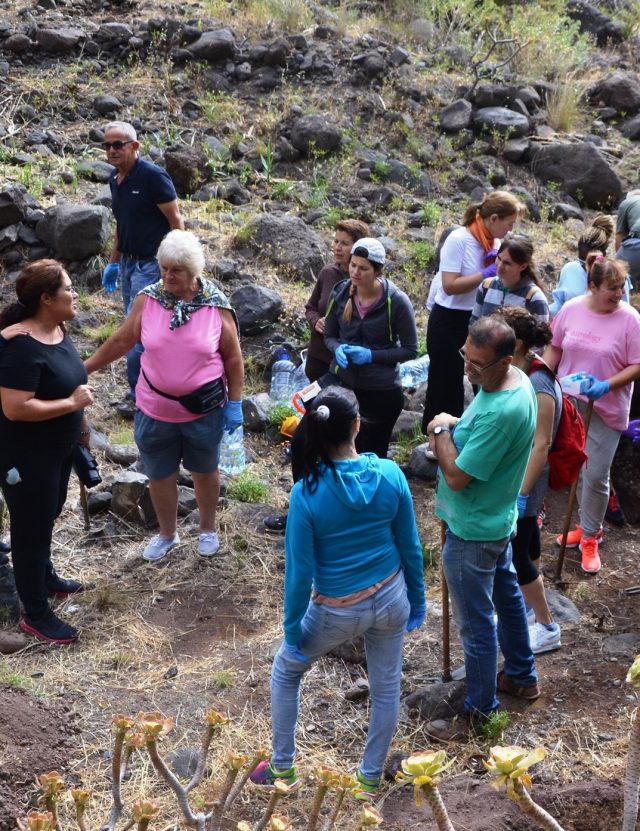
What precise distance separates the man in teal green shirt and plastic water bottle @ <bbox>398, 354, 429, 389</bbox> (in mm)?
3530

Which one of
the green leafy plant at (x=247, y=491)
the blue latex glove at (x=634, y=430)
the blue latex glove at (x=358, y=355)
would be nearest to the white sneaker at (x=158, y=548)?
the green leafy plant at (x=247, y=491)

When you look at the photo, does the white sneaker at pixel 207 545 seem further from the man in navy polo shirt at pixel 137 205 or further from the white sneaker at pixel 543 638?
the white sneaker at pixel 543 638

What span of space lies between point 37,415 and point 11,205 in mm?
4796

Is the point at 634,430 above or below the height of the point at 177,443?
below

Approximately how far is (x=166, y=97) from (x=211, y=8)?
2.24 meters

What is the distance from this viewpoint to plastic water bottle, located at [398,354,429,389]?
24.7ft

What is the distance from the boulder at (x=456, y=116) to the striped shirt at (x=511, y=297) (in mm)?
7072

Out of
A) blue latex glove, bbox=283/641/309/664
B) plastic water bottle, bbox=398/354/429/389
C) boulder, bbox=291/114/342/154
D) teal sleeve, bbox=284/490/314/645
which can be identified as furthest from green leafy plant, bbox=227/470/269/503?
boulder, bbox=291/114/342/154

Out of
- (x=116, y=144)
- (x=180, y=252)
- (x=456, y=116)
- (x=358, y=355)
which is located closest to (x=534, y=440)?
(x=358, y=355)

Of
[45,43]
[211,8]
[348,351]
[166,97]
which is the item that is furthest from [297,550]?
[211,8]

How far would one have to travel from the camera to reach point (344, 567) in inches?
133

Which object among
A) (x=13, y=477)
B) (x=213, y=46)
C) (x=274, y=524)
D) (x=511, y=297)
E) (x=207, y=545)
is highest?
(x=511, y=297)

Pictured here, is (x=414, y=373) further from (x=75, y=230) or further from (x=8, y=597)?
(x=8, y=597)

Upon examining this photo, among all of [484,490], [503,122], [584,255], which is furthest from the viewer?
[503,122]
